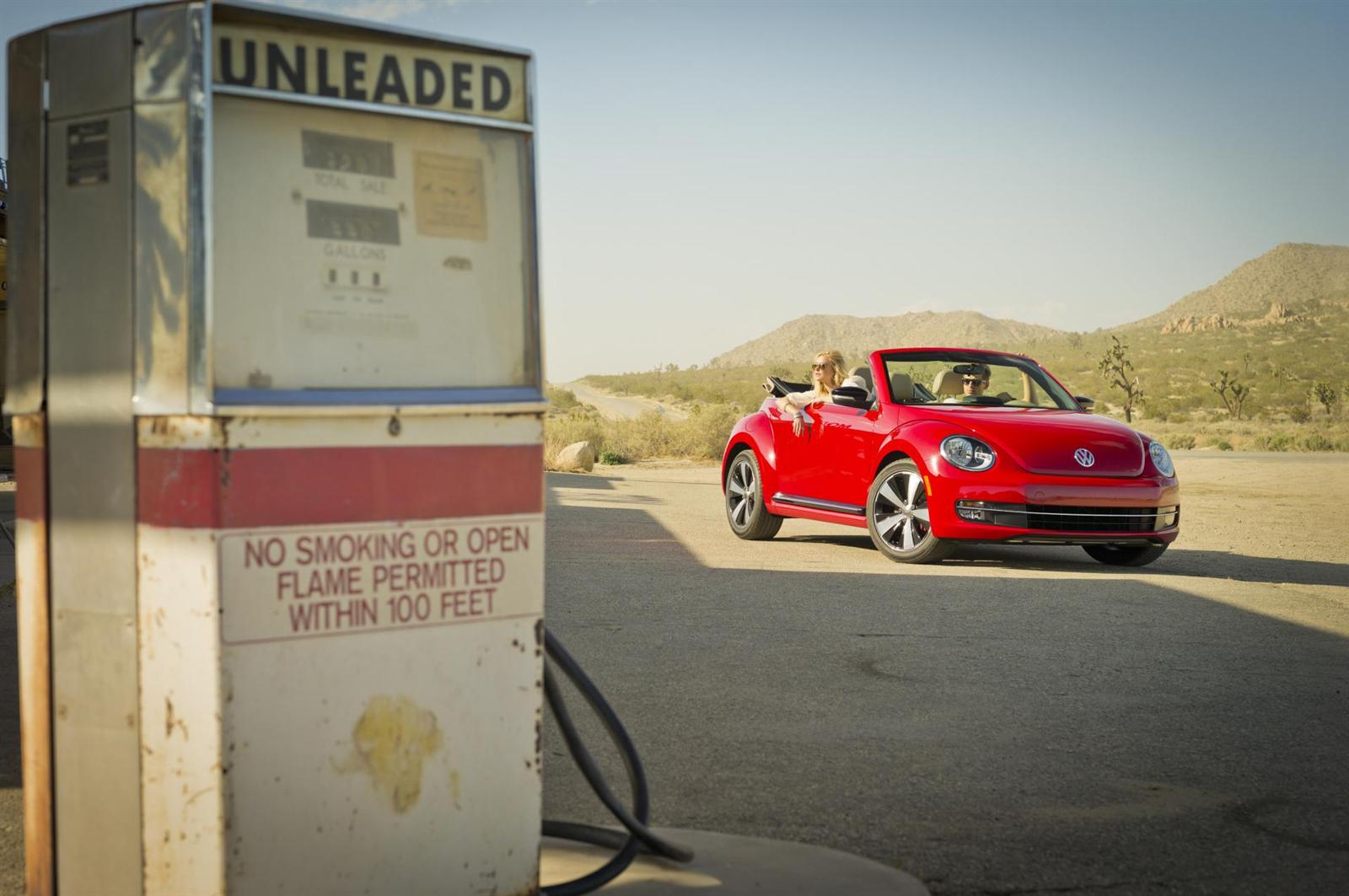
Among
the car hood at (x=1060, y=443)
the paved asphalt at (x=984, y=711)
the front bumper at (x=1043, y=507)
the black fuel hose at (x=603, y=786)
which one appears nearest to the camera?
the black fuel hose at (x=603, y=786)

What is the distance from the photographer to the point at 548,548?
460 inches

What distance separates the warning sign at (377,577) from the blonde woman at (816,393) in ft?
29.1

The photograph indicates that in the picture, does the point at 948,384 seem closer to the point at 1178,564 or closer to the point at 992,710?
the point at 1178,564

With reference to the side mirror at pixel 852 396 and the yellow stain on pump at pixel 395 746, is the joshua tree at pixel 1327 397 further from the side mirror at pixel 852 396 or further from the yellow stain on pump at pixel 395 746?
the yellow stain on pump at pixel 395 746

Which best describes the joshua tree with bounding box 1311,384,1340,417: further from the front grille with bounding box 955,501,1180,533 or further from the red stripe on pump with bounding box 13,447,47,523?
the red stripe on pump with bounding box 13,447,47,523

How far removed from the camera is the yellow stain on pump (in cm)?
303

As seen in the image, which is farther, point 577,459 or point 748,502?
point 577,459

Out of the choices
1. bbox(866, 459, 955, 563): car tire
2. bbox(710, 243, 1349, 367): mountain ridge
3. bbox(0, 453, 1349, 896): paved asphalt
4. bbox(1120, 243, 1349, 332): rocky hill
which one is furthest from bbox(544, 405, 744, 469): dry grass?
bbox(1120, 243, 1349, 332): rocky hill

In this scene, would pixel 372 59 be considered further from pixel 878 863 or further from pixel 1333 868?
pixel 1333 868

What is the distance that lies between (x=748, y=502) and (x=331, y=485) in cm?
999

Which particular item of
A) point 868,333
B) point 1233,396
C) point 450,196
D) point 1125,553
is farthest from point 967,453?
point 868,333

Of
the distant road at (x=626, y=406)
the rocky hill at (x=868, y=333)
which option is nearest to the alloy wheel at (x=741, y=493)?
the distant road at (x=626, y=406)

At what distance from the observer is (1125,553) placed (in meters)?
11.3

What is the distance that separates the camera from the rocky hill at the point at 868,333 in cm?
17750
